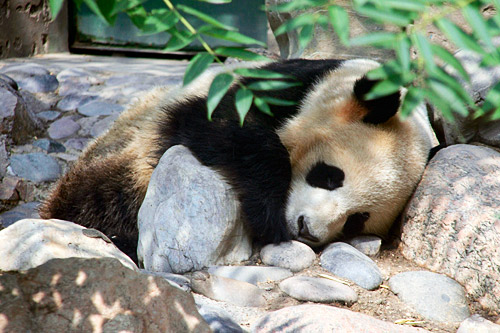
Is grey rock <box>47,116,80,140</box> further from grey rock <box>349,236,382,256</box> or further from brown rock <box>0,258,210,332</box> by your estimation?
brown rock <box>0,258,210,332</box>

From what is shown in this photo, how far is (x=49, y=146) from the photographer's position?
14.5 ft

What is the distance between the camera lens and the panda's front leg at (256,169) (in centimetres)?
271

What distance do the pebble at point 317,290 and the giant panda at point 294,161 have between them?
33 centimetres

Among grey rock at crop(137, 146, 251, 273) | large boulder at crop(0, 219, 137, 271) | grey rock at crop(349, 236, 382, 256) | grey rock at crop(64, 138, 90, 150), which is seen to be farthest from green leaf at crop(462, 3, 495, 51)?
grey rock at crop(64, 138, 90, 150)

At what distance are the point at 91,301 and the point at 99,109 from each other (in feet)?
11.7

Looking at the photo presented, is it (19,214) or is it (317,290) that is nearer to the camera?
(317,290)

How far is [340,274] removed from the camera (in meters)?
2.56

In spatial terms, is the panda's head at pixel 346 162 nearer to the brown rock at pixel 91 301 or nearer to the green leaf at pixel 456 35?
the brown rock at pixel 91 301

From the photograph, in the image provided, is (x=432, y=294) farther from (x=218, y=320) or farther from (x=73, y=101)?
(x=73, y=101)

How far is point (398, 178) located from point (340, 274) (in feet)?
2.14

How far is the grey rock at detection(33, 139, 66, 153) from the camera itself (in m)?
4.39

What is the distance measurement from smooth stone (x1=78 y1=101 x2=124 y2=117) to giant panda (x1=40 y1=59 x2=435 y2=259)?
5.73 feet

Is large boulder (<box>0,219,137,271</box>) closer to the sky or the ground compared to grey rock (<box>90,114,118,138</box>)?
closer to the sky

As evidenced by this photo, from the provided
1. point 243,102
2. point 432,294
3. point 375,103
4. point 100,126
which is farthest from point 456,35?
point 100,126
